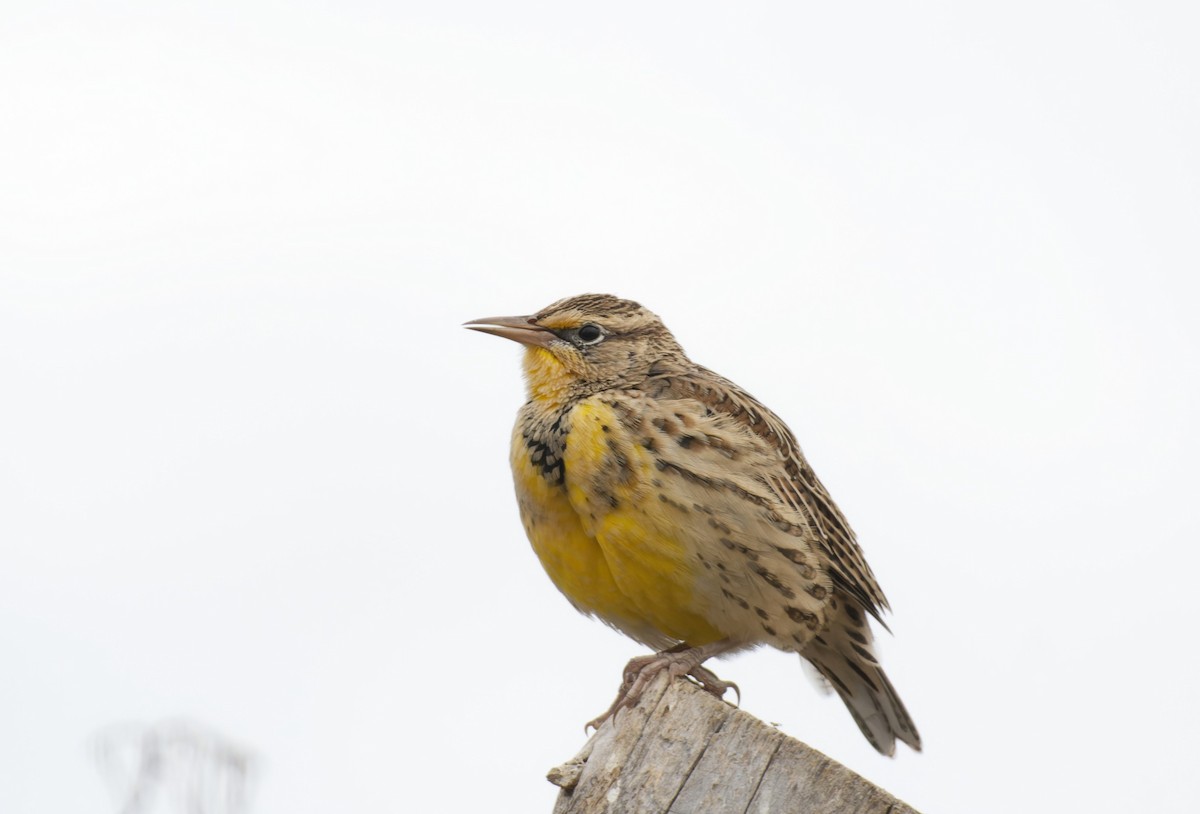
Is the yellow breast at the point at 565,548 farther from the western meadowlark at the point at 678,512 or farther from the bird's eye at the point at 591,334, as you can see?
the bird's eye at the point at 591,334

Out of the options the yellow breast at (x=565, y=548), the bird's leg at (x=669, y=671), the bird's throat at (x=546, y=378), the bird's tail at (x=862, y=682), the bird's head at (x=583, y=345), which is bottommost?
the bird's leg at (x=669, y=671)

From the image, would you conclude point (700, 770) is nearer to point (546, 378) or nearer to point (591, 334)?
point (546, 378)

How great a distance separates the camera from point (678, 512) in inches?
241

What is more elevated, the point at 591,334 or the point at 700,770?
the point at 591,334

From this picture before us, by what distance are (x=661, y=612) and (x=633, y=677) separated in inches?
42.9

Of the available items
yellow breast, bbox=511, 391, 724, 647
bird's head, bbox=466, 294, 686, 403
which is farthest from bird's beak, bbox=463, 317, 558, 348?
yellow breast, bbox=511, 391, 724, 647

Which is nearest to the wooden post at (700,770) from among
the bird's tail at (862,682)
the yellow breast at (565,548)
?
the yellow breast at (565,548)

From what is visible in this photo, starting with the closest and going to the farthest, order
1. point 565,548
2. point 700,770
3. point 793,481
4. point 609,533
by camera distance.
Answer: point 700,770
point 609,533
point 565,548
point 793,481

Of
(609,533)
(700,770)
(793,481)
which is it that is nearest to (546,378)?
(609,533)

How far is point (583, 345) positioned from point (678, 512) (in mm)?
1191

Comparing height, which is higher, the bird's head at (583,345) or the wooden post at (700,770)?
the bird's head at (583,345)

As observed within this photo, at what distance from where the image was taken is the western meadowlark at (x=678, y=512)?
613cm

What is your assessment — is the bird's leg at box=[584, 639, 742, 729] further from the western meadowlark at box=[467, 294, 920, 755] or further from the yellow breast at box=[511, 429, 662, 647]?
the yellow breast at box=[511, 429, 662, 647]

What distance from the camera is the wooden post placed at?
3607 mm
